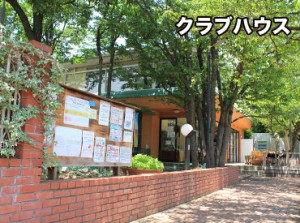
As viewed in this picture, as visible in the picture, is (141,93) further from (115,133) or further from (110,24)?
(115,133)

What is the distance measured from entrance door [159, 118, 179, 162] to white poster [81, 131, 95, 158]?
1448 centimetres

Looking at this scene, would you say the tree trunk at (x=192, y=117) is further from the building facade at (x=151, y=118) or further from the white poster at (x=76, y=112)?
the white poster at (x=76, y=112)

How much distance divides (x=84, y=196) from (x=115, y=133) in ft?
4.36

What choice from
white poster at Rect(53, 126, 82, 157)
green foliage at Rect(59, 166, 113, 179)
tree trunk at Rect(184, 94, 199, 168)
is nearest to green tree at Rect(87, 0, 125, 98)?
tree trunk at Rect(184, 94, 199, 168)

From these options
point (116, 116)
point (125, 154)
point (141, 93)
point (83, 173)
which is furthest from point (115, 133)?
point (141, 93)

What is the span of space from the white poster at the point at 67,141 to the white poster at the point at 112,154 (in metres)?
0.73

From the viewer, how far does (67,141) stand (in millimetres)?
4383

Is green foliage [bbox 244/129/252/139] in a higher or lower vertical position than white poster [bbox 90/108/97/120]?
higher

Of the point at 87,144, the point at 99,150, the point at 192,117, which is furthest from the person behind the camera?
the point at 192,117

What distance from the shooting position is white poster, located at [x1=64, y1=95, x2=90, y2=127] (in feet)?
14.3

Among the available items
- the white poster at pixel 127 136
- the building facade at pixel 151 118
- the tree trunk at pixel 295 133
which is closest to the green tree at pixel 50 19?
the building facade at pixel 151 118

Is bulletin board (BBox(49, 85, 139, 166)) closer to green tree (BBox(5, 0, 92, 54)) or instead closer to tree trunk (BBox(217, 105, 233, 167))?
green tree (BBox(5, 0, 92, 54))

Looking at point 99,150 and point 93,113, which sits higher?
point 93,113

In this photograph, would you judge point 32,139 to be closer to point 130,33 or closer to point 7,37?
point 7,37
